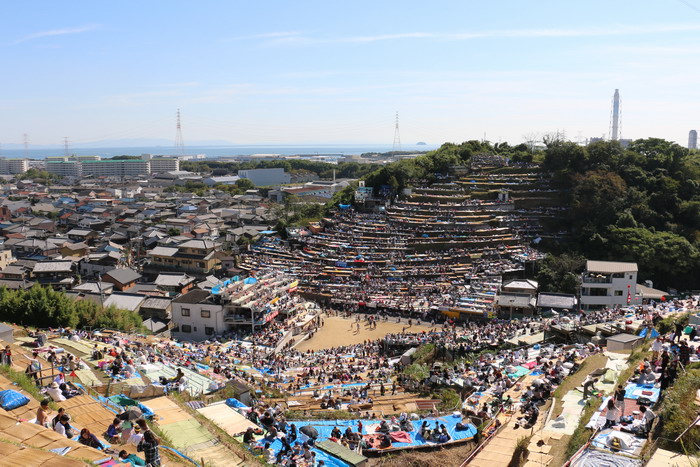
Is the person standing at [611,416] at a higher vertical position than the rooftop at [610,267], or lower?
higher

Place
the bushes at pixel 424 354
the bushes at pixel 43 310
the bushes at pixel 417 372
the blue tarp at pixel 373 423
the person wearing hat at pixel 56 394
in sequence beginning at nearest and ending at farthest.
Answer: the person wearing hat at pixel 56 394 → the blue tarp at pixel 373 423 → the bushes at pixel 417 372 → the bushes at pixel 424 354 → the bushes at pixel 43 310

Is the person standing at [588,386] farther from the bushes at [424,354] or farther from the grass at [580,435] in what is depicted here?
the bushes at [424,354]

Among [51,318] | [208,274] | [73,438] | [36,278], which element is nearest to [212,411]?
[73,438]

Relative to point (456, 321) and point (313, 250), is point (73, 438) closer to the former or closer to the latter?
point (456, 321)

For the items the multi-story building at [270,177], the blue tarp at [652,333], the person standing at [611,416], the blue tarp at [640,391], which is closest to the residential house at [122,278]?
the blue tarp at [652,333]

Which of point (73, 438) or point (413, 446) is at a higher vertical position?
point (73, 438)

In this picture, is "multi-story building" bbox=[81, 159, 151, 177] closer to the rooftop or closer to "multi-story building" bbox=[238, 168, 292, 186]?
"multi-story building" bbox=[238, 168, 292, 186]
